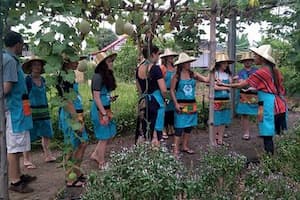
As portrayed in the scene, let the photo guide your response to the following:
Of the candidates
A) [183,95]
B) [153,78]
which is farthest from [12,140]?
[183,95]

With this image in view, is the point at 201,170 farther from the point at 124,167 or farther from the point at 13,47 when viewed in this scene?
the point at 13,47

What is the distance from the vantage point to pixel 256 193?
289 cm

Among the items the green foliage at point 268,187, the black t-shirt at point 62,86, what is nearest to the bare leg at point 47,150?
the black t-shirt at point 62,86

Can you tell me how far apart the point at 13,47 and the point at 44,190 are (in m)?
1.45

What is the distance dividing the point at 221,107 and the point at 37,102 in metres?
2.39

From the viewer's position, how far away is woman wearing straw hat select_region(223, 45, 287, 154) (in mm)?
4820

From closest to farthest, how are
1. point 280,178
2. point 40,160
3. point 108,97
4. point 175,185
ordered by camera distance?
point 175,185 < point 280,178 < point 108,97 < point 40,160

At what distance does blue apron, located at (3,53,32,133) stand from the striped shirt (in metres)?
2.35

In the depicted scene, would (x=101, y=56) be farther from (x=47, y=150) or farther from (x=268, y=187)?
(x=268, y=187)

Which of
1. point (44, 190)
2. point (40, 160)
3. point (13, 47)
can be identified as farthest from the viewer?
point (40, 160)

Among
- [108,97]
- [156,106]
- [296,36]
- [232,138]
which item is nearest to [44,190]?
[108,97]

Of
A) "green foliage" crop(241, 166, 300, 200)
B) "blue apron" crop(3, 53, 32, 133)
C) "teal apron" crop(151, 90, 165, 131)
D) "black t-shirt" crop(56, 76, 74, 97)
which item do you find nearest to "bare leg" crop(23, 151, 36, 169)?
"blue apron" crop(3, 53, 32, 133)

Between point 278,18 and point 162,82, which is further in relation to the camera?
point 278,18

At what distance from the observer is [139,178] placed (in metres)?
2.49
